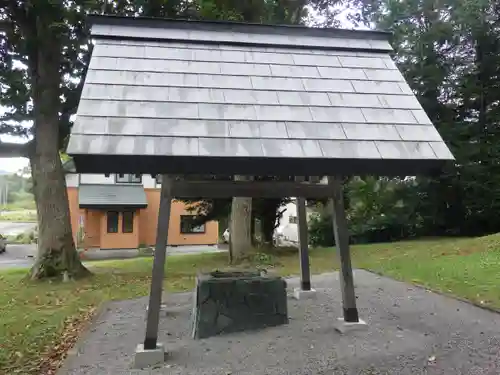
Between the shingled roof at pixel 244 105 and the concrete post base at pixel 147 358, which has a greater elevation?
the shingled roof at pixel 244 105

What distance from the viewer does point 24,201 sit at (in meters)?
58.2

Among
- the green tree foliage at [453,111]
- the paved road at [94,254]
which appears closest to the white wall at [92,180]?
the paved road at [94,254]

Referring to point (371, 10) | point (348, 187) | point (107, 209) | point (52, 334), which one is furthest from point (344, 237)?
point (107, 209)

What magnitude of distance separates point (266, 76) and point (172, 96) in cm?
114

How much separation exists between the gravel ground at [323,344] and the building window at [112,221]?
56.9ft

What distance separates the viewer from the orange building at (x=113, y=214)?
2334 cm

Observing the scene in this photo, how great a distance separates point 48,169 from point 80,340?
19.7 feet

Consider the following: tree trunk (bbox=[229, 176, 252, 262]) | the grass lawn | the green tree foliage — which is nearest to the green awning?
the grass lawn

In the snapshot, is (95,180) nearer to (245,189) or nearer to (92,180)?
(92,180)

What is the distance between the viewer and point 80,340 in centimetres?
557

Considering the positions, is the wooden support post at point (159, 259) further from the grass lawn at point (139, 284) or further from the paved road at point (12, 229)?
the paved road at point (12, 229)

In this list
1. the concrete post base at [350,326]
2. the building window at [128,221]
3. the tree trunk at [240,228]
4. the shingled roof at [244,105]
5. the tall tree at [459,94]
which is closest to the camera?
the shingled roof at [244,105]

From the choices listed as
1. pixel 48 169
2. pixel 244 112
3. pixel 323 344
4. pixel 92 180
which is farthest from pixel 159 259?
pixel 92 180

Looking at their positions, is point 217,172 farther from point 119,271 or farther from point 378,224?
point 378,224
